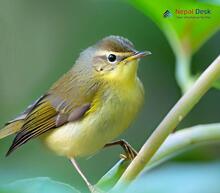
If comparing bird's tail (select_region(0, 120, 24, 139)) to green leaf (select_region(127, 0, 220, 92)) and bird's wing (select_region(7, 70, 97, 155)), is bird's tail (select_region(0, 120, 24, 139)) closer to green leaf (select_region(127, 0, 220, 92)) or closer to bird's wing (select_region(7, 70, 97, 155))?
bird's wing (select_region(7, 70, 97, 155))

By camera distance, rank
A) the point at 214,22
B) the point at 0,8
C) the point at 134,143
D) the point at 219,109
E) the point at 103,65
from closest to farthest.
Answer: the point at 214,22, the point at 103,65, the point at 134,143, the point at 219,109, the point at 0,8

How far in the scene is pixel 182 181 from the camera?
1.42ft

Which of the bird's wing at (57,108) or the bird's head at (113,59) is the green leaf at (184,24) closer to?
the bird's head at (113,59)

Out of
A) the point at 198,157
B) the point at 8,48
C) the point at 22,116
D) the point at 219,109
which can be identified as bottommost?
the point at 219,109

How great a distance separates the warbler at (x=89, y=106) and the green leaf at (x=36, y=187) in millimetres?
441

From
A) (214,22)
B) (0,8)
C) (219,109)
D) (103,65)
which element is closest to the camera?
(214,22)

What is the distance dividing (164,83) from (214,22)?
60 centimetres

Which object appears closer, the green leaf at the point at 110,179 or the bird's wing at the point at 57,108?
the green leaf at the point at 110,179

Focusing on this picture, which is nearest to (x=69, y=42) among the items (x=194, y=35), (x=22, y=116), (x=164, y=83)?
(x=164, y=83)

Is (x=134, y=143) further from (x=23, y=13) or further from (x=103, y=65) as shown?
(x=23, y=13)

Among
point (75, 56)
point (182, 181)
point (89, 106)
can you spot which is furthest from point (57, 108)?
point (182, 181)

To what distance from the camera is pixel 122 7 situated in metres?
1.24

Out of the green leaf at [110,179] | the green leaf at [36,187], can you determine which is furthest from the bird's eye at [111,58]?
the green leaf at [36,187]

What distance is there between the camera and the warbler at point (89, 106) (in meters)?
0.87
